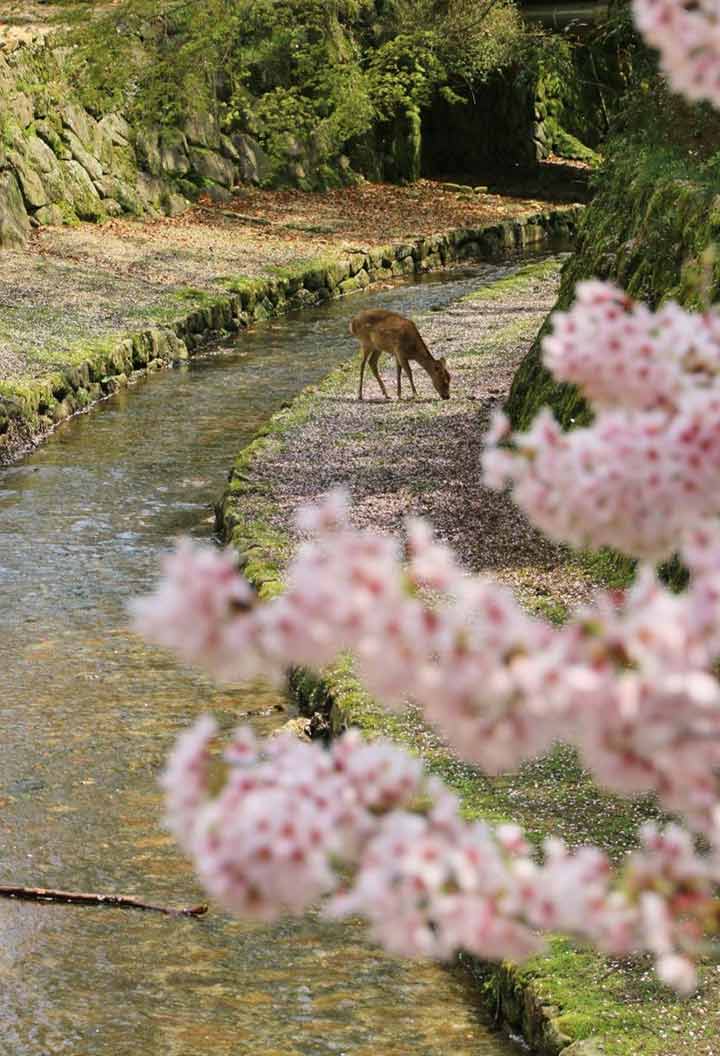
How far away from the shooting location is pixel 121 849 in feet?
29.1

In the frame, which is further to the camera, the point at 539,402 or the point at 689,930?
the point at 539,402

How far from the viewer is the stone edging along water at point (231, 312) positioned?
18.8 m

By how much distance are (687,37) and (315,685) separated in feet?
26.9

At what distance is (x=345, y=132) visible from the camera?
118ft

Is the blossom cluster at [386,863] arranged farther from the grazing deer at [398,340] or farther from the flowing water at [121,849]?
the grazing deer at [398,340]

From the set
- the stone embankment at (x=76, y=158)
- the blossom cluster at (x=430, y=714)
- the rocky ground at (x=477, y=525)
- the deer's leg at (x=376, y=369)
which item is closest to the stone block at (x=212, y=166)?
the stone embankment at (x=76, y=158)

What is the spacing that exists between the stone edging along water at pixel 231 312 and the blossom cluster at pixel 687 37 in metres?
15.0

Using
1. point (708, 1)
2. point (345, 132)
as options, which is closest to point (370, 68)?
Answer: point (345, 132)

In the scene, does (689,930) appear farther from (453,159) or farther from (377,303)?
(453,159)

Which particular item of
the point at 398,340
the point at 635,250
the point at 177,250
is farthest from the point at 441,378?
the point at 177,250

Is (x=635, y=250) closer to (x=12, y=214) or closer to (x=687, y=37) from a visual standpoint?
(x=687, y=37)

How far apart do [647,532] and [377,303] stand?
82.7 ft

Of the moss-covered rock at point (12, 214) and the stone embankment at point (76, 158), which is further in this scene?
the stone embankment at point (76, 158)

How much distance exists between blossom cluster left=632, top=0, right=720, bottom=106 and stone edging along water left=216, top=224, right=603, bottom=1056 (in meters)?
4.11
